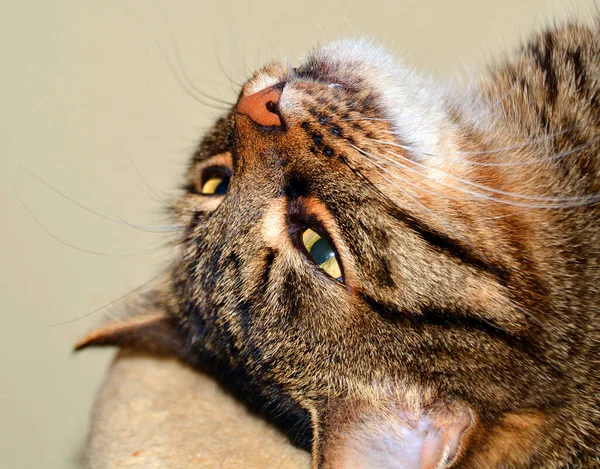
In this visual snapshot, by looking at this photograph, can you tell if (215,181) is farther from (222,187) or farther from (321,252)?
(321,252)

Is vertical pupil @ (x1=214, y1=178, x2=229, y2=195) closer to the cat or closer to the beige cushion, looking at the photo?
the cat

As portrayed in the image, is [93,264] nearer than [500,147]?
No

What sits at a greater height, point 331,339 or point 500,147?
point 500,147

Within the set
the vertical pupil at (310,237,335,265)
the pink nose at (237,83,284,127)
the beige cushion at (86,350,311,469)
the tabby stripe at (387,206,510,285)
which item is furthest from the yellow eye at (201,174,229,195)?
the beige cushion at (86,350,311,469)

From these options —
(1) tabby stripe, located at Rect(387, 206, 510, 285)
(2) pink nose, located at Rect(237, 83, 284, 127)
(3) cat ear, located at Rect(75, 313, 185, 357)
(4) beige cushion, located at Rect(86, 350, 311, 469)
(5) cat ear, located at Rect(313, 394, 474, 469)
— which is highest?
(2) pink nose, located at Rect(237, 83, 284, 127)

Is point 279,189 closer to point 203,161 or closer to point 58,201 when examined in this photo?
point 203,161

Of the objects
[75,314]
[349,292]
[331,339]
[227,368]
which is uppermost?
[349,292]

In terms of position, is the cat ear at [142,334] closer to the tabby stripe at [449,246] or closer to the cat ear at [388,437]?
the cat ear at [388,437]

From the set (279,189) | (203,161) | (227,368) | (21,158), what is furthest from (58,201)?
(279,189)
